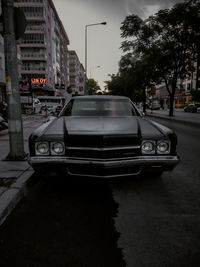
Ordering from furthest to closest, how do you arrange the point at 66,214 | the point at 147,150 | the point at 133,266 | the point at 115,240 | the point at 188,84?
the point at 188,84 → the point at 147,150 → the point at 66,214 → the point at 115,240 → the point at 133,266

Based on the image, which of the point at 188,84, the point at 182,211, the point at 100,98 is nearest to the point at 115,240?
the point at 182,211

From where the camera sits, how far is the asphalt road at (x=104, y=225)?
1811 millimetres

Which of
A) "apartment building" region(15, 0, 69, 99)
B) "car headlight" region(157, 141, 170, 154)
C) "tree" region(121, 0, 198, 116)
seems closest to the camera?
"car headlight" region(157, 141, 170, 154)

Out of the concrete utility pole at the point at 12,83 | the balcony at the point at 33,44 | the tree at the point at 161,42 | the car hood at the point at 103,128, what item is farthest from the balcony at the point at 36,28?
the car hood at the point at 103,128

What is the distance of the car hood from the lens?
2.87 m

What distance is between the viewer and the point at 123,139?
2.81 meters

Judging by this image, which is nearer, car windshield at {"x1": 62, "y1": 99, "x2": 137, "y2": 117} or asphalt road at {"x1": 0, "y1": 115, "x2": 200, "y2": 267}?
asphalt road at {"x1": 0, "y1": 115, "x2": 200, "y2": 267}

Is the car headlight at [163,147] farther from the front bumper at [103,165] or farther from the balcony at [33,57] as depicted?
the balcony at [33,57]

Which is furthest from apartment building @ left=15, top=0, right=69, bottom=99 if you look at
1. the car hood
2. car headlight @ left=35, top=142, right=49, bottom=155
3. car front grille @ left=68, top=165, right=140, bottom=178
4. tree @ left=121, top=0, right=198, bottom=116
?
car front grille @ left=68, top=165, right=140, bottom=178

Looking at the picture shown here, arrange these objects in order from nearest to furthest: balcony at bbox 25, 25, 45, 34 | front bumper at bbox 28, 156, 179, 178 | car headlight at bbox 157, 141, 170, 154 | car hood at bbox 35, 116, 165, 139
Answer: front bumper at bbox 28, 156, 179, 178 → car hood at bbox 35, 116, 165, 139 → car headlight at bbox 157, 141, 170, 154 → balcony at bbox 25, 25, 45, 34

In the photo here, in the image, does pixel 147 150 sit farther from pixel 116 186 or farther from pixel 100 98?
pixel 100 98

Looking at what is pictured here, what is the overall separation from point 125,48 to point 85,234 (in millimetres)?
24359

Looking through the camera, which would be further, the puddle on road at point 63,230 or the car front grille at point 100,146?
the car front grille at point 100,146

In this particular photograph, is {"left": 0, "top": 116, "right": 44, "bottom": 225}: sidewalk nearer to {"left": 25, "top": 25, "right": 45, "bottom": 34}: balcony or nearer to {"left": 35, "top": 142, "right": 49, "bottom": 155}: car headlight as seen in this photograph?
{"left": 35, "top": 142, "right": 49, "bottom": 155}: car headlight
